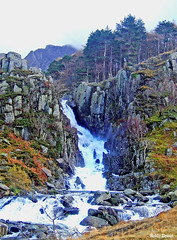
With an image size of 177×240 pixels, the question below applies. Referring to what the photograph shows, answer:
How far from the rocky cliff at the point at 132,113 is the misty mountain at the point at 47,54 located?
266 feet

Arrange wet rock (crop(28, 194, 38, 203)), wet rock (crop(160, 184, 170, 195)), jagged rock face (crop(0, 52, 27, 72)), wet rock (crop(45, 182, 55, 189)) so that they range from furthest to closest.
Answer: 1. jagged rock face (crop(0, 52, 27, 72))
2. wet rock (crop(45, 182, 55, 189))
3. wet rock (crop(160, 184, 170, 195))
4. wet rock (crop(28, 194, 38, 203))

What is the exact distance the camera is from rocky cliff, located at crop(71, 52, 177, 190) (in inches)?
1446

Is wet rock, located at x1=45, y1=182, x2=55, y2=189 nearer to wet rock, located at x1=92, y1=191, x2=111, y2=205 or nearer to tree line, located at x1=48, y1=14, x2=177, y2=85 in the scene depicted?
wet rock, located at x1=92, y1=191, x2=111, y2=205

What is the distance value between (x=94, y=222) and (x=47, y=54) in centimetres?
13478

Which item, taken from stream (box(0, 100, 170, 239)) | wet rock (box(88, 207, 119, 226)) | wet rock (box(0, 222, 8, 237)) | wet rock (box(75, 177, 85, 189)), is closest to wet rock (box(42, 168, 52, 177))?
wet rock (box(75, 177, 85, 189))

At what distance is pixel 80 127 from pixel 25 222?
124ft

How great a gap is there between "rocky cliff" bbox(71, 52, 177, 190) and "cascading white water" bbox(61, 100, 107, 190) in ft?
5.51

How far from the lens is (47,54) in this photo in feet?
467

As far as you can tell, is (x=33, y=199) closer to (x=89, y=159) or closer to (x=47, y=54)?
(x=89, y=159)

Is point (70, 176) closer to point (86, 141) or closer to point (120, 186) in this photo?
point (120, 186)

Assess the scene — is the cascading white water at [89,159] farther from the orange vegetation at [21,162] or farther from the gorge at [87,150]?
the orange vegetation at [21,162]

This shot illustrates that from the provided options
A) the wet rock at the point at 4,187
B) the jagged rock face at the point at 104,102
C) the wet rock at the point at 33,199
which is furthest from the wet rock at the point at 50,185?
the jagged rock face at the point at 104,102

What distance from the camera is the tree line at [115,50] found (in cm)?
7225

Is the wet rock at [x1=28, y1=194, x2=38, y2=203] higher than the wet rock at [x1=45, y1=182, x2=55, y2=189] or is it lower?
higher
